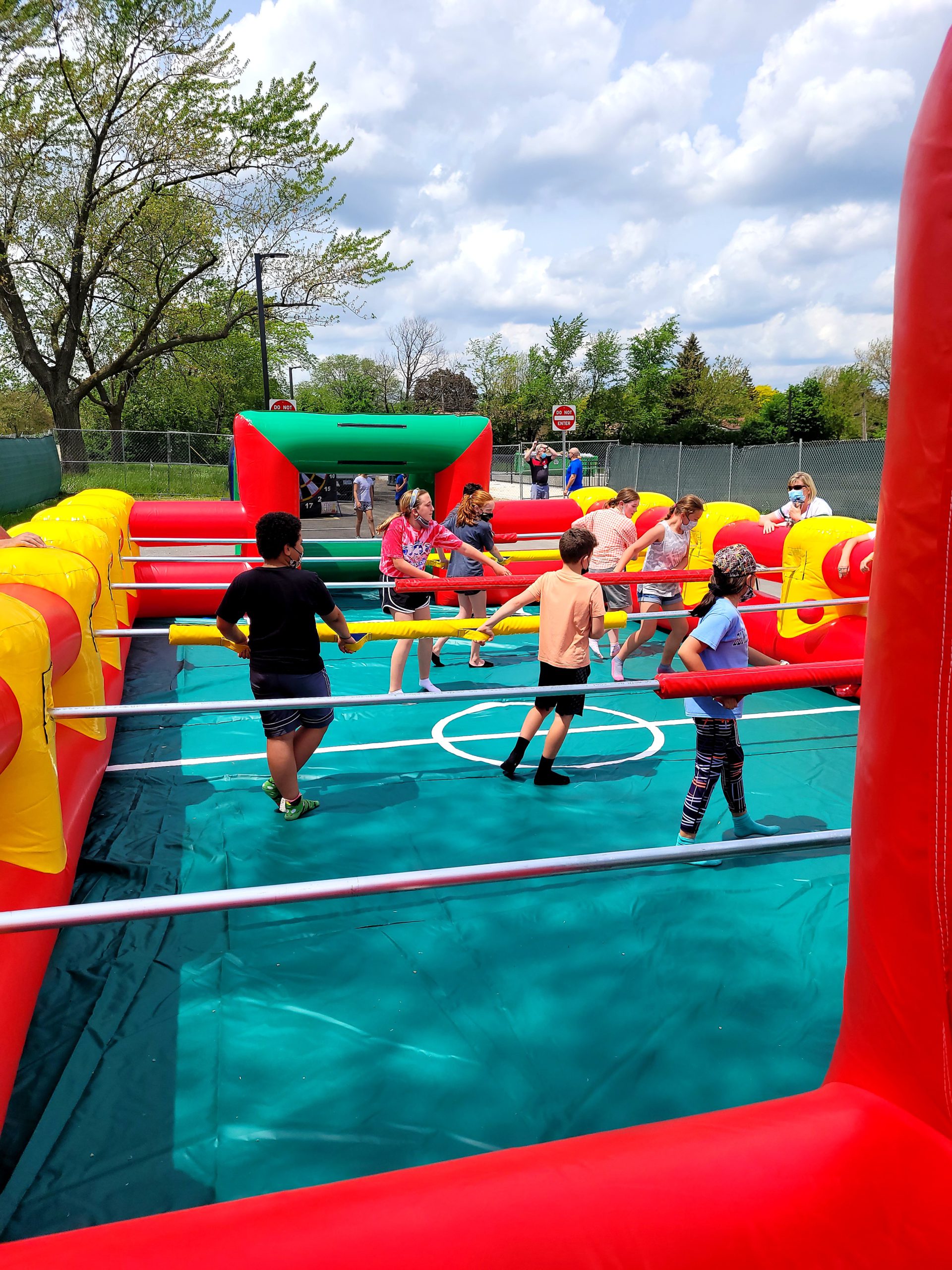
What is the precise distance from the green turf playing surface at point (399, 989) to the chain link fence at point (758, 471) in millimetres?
15985

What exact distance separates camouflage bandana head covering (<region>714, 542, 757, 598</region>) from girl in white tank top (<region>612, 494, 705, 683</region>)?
Result: 3028 mm

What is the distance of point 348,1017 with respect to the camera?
11.0ft

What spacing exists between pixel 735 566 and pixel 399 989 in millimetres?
2649

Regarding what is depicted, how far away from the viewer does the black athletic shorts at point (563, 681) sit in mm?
5492

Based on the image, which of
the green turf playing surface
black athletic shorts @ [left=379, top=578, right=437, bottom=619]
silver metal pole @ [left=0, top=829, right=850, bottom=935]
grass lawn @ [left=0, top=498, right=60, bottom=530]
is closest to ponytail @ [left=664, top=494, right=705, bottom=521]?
black athletic shorts @ [left=379, top=578, right=437, bottom=619]

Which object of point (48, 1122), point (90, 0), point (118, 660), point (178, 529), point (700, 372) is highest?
point (90, 0)

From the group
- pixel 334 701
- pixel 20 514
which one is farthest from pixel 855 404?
pixel 334 701

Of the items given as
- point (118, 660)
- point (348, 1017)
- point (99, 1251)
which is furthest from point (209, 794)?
point (99, 1251)

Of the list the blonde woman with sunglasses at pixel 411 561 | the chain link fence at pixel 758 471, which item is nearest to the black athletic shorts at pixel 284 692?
the blonde woman with sunglasses at pixel 411 561

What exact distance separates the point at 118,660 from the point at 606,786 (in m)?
4.04

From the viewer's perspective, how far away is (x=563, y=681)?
217 inches

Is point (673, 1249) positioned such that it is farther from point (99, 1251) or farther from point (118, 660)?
point (118, 660)

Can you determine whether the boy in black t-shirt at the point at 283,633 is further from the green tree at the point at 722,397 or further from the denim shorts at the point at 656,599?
the green tree at the point at 722,397

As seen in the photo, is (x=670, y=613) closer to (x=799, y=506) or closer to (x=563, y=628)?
(x=563, y=628)
